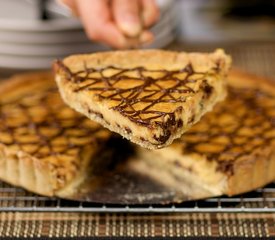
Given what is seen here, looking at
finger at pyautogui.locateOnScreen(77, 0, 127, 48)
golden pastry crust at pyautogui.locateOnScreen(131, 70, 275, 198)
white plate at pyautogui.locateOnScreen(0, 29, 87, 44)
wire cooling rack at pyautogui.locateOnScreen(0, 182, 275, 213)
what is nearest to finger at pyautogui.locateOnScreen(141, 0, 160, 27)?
finger at pyautogui.locateOnScreen(77, 0, 127, 48)

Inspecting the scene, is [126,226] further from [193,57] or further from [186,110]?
[193,57]

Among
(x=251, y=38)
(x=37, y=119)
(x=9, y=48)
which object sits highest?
(x=251, y=38)

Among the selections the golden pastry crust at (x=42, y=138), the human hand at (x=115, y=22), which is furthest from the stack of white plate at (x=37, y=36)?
the human hand at (x=115, y=22)

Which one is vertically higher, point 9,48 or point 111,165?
point 9,48

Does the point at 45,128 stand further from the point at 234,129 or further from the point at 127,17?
the point at 234,129

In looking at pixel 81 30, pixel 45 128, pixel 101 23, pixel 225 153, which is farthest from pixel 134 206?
pixel 81 30

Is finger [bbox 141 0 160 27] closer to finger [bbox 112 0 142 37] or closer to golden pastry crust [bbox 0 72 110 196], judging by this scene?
finger [bbox 112 0 142 37]

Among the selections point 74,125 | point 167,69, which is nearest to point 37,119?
point 74,125
